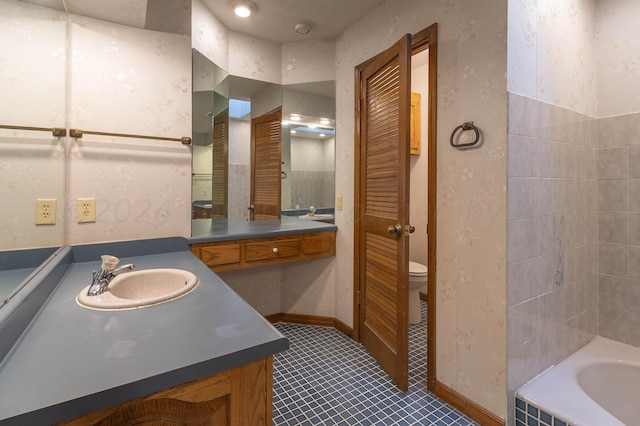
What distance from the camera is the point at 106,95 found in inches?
64.6

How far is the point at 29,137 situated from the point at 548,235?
2359 mm

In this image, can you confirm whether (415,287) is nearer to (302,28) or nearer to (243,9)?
(302,28)

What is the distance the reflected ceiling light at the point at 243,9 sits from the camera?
6.92 feet

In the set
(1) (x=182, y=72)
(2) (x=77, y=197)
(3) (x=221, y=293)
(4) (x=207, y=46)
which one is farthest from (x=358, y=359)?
(4) (x=207, y=46)

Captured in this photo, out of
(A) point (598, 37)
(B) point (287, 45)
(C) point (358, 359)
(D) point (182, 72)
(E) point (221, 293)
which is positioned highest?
(B) point (287, 45)

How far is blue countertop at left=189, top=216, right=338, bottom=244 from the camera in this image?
201 centimetres

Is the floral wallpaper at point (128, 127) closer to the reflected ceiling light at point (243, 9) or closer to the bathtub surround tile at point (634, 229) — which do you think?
the reflected ceiling light at point (243, 9)

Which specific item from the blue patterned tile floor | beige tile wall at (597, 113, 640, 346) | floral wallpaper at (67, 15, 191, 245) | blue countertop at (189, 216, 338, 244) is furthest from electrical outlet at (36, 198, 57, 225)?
beige tile wall at (597, 113, 640, 346)

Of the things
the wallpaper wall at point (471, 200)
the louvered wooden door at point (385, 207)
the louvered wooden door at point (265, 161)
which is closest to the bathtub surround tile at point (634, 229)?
the wallpaper wall at point (471, 200)

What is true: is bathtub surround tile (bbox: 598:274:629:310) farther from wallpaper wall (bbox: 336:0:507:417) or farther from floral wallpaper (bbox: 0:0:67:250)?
floral wallpaper (bbox: 0:0:67:250)

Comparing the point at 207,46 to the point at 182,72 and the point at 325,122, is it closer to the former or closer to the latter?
the point at 182,72

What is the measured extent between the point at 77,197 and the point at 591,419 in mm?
2480

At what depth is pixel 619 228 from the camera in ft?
6.49

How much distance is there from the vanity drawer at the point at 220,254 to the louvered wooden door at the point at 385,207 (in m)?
0.88
